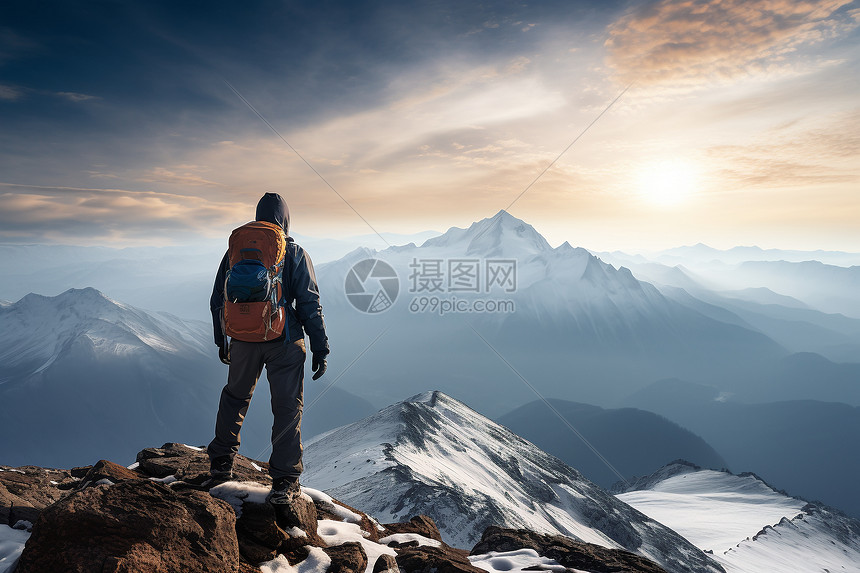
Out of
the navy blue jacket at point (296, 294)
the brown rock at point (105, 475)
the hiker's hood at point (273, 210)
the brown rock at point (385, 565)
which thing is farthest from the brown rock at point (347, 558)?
the hiker's hood at point (273, 210)

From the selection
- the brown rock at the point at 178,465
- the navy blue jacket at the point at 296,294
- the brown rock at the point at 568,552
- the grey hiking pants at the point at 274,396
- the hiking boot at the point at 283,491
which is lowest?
the brown rock at the point at 568,552

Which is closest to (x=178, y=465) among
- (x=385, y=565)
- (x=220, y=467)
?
(x=220, y=467)

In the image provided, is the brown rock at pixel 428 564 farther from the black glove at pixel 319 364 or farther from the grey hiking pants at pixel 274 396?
the black glove at pixel 319 364

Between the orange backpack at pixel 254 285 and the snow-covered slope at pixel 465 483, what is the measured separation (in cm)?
2646

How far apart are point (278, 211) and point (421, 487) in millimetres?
30828

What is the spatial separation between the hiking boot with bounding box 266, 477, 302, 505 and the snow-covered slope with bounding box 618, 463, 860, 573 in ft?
237

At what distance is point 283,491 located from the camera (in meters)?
6.45

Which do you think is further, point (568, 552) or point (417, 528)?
point (417, 528)

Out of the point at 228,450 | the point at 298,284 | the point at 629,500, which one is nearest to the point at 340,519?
the point at 228,450

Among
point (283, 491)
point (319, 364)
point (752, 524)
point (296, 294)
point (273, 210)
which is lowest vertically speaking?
point (752, 524)

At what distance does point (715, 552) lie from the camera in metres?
62.4

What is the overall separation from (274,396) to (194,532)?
1982 mm

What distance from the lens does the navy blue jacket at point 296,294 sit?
21.9ft

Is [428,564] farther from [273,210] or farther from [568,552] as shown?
[273,210]
